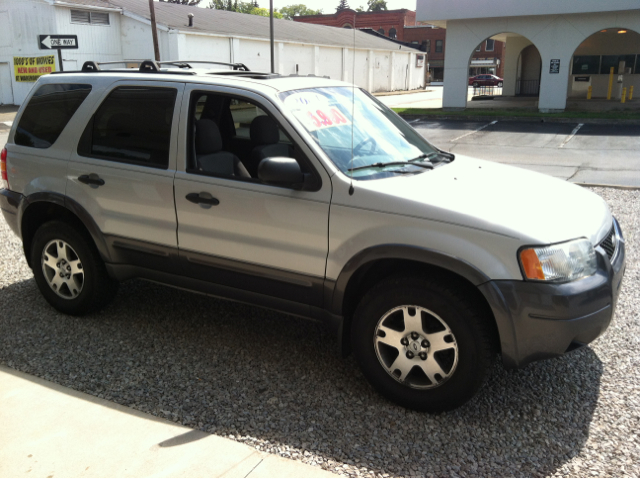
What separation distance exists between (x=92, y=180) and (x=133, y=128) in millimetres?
510

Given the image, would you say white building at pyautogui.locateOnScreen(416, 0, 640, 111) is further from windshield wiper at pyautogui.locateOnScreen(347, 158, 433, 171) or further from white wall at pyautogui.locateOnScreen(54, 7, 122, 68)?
windshield wiper at pyautogui.locateOnScreen(347, 158, 433, 171)

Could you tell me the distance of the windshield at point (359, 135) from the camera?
3.72m

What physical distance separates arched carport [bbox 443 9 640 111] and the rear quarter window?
23.6 metres

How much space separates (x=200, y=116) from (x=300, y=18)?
80.4 metres

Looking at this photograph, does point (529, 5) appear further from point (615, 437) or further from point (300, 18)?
point (300, 18)

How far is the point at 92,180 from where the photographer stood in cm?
443

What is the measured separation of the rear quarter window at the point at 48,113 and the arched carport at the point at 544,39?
23.6m

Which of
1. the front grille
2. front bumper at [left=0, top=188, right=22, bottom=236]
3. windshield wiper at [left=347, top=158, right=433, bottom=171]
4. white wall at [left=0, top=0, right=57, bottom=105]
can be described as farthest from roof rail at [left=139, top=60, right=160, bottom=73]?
white wall at [left=0, top=0, right=57, bottom=105]

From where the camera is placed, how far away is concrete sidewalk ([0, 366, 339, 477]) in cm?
299

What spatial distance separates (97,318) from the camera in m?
4.87

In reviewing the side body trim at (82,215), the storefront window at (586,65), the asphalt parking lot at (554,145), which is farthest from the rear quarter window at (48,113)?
the storefront window at (586,65)

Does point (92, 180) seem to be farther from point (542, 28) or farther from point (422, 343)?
point (542, 28)

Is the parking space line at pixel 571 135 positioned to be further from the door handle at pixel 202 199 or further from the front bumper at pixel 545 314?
the door handle at pixel 202 199

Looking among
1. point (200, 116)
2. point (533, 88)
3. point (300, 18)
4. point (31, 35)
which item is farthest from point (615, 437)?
point (300, 18)
